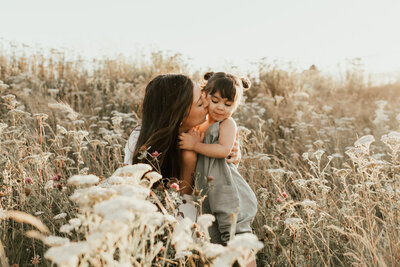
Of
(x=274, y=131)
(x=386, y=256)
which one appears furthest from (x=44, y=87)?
(x=386, y=256)

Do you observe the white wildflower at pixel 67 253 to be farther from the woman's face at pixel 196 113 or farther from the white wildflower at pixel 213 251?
the woman's face at pixel 196 113

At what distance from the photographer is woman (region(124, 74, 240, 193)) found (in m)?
3.19

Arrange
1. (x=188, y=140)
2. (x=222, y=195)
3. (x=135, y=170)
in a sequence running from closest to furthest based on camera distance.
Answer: (x=135, y=170) → (x=222, y=195) → (x=188, y=140)

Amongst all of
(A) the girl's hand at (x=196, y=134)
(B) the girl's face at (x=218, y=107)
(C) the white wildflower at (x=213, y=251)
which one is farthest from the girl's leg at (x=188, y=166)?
(C) the white wildflower at (x=213, y=251)

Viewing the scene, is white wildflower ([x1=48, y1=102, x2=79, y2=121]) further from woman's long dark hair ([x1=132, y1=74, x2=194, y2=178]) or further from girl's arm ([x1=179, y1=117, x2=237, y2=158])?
girl's arm ([x1=179, y1=117, x2=237, y2=158])

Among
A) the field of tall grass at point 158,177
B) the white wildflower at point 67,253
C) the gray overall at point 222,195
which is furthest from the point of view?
the gray overall at point 222,195

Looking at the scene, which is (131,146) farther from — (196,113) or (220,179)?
(220,179)

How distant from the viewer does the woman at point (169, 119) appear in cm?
319

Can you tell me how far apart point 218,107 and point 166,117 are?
0.44m

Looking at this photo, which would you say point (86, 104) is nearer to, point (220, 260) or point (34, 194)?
point (34, 194)

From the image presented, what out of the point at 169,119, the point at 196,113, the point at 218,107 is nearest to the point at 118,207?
the point at 169,119

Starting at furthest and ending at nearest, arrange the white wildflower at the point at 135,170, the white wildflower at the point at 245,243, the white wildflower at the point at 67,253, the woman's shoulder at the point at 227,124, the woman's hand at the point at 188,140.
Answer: the woman's shoulder at the point at 227,124 < the woman's hand at the point at 188,140 < the white wildflower at the point at 135,170 < the white wildflower at the point at 245,243 < the white wildflower at the point at 67,253

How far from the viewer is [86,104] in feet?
21.9

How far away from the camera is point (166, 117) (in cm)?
328
